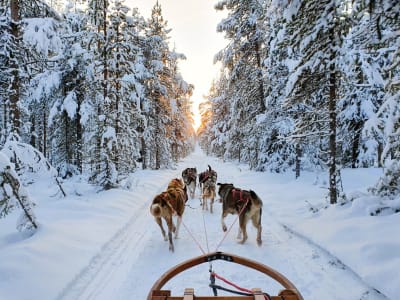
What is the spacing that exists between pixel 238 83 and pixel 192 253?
53.4ft

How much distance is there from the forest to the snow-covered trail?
7.81ft

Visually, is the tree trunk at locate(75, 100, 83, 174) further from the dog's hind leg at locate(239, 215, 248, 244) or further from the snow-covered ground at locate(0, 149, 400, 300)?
the dog's hind leg at locate(239, 215, 248, 244)

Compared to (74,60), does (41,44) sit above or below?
below

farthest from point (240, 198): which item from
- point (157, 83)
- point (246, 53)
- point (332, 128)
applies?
point (157, 83)

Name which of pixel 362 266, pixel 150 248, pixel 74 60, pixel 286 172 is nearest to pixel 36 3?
pixel 74 60

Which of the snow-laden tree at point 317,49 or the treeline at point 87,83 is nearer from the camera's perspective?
the snow-laden tree at point 317,49

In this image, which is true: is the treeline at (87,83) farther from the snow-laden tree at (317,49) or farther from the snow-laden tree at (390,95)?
the snow-laden tree at (390,95)

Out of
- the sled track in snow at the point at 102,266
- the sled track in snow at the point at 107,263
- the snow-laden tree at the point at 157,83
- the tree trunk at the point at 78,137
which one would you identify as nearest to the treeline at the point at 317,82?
the sled track in snow at the point at 107,263

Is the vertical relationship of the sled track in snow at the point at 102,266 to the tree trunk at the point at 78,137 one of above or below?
below

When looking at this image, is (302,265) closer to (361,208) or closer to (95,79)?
(361,208)

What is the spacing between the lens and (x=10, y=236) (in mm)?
6434

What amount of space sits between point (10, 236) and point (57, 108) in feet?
36.5

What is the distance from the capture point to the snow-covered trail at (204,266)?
4.23 metres

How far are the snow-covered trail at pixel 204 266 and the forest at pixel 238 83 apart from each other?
7.81 feet
